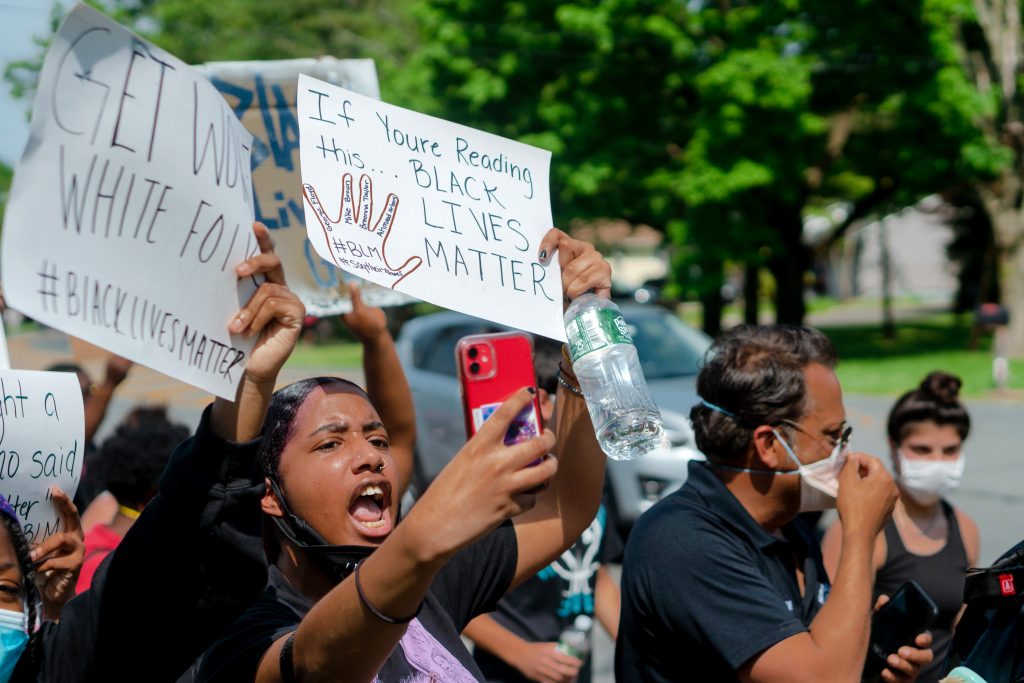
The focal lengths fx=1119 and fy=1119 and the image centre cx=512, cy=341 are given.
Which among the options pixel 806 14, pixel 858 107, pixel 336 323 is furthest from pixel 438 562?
pixel 336 323

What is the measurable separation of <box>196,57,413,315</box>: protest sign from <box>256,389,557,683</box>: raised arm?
1.32 metres

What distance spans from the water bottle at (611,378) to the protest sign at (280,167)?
0.81m

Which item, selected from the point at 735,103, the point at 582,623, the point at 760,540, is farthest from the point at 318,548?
the point at 735,103

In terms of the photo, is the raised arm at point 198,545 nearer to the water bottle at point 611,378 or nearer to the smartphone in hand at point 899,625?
the water bottle at point 611,378

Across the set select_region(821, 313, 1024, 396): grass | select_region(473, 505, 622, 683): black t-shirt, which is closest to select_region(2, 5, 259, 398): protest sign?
select_region(473, 505, 622, 683): black t-shirt

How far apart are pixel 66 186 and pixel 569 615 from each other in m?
2.47

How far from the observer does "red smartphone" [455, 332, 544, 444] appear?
2465 mm

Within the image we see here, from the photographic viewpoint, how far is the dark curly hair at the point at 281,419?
2387 millimetres

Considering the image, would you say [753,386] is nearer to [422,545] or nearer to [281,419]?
[281,419]

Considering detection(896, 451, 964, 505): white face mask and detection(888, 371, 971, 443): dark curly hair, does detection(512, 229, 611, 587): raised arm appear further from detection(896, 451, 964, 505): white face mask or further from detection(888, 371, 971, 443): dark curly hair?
detection(888, 371, 971, 443): dark curly hair

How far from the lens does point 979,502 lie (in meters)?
9.98

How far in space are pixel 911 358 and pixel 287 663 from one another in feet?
77.6

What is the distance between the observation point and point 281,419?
2424 millimetres

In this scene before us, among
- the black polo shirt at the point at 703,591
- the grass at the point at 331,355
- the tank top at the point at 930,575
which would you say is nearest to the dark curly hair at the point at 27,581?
the black polo shirt at the point at 703,591
